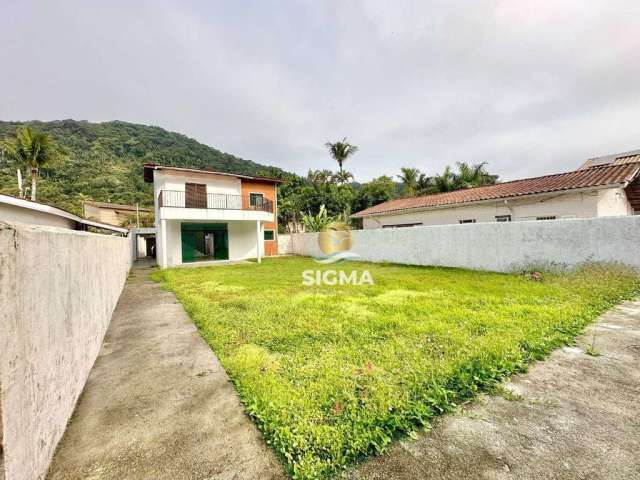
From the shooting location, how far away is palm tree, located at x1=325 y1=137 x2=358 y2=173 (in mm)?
37125

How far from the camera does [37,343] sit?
166cm

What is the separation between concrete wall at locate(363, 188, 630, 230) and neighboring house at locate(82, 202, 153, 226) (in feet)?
123

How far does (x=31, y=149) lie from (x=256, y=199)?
21.3 metres

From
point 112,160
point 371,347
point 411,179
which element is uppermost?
point 112,160

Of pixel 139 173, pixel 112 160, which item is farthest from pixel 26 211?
pixel 112 160

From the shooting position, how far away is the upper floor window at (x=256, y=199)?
19484mm

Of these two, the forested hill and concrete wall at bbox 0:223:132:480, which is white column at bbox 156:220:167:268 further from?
the forested hill

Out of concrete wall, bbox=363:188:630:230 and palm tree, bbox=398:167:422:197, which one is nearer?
concrete wall, bbox=363:188:630:230

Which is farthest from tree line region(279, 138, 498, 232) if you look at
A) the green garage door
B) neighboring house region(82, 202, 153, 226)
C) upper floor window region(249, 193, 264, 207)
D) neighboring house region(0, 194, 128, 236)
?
neighboring house region(0, 194, 128, 236)

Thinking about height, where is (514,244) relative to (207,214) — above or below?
below

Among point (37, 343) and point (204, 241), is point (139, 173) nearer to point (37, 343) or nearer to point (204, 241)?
point (204, 241)

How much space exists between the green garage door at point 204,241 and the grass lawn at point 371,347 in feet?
34.9

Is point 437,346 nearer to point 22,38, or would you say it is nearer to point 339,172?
point 22,38

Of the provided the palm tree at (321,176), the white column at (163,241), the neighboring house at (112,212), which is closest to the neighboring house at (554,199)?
the white column at (163,241)
